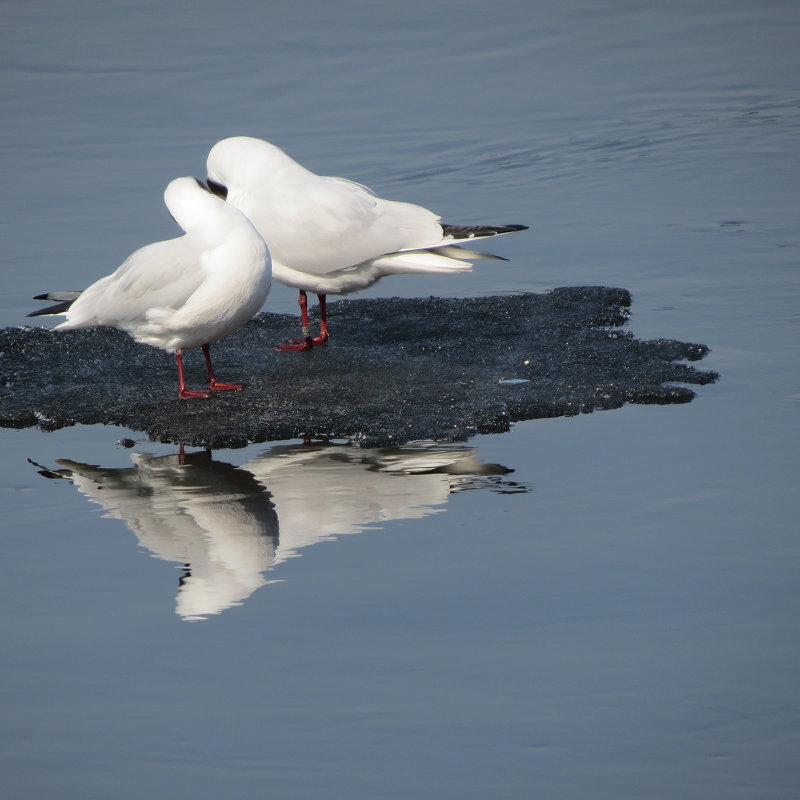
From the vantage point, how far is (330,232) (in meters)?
7.34

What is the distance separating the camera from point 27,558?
15.0ft

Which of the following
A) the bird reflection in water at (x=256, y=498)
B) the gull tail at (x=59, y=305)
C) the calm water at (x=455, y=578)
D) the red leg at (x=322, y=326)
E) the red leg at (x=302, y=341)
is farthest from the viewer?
the red leg at (x=322, y=326)

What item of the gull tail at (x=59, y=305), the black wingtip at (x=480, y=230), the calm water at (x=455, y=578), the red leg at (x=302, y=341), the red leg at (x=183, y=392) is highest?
the black wingtip at (x=480, y=230)

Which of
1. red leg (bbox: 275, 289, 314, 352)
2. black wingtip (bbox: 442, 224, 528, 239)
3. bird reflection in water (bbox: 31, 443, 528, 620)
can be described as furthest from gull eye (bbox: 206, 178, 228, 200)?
bird reflection in water (bbox: 31, 443, 528, 620)

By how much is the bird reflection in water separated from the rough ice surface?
0.25 meters

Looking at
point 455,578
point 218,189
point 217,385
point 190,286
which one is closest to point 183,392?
point 217,385

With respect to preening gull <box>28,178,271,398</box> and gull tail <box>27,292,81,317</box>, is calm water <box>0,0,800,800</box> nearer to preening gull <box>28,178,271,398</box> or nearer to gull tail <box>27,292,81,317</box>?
preening gull <box>28,178,271,398</box>

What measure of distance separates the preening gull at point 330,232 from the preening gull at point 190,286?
93 cm

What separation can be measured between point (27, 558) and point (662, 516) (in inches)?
83.8

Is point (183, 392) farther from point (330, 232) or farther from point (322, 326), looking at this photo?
point (330, 232)

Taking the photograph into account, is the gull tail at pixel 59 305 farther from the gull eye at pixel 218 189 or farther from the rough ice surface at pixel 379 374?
the gull eye at pixel 218 189

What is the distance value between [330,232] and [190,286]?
52.6 inches

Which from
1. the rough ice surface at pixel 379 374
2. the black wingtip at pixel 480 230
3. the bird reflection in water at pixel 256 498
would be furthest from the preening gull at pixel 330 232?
the bird reflection in water at pixel 256 498

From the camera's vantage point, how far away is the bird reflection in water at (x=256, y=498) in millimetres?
4465
